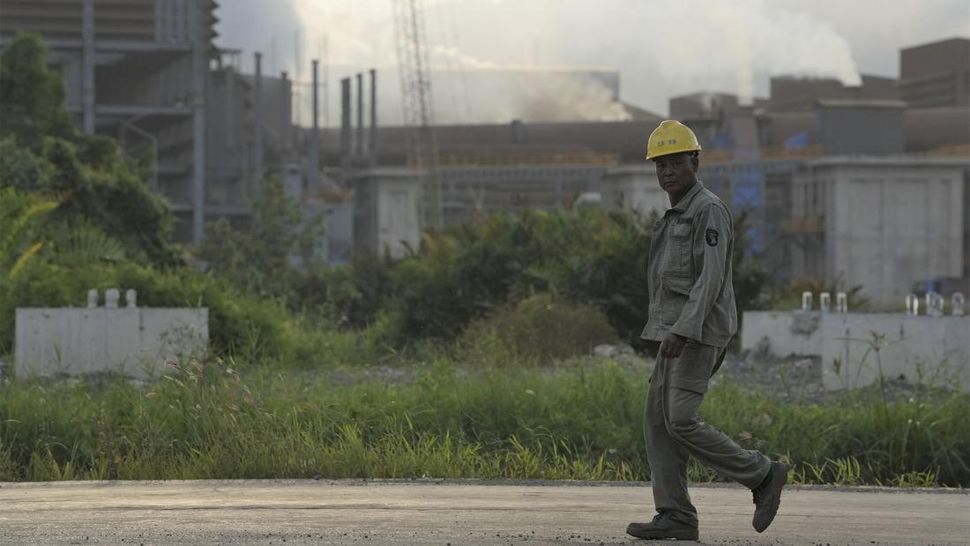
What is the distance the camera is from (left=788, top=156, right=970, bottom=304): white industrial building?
9512cm

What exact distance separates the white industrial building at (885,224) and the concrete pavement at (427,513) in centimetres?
8582

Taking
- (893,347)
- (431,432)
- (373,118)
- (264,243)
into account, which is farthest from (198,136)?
(431,432)

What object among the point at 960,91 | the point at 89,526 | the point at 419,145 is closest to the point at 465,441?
the point at 89,526

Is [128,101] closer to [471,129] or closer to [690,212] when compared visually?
[471,129]

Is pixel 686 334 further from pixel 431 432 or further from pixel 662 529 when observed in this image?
pixel 431 432

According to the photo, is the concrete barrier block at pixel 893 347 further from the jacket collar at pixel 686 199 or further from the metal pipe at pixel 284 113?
the metal pipe at pixel 284 113

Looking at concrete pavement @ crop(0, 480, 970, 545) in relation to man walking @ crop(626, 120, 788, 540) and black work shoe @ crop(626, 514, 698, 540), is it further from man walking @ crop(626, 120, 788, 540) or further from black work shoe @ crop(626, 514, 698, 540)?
man walking @ crop(626, 120, 788, 540)

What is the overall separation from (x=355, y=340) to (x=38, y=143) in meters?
19.7

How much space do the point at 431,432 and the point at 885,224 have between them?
85.5 meters

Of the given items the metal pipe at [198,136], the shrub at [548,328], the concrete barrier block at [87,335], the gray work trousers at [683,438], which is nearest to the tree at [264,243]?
the shrub at [548,328]

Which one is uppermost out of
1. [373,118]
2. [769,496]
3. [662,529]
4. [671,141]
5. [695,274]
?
[373,118]

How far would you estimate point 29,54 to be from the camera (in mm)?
49312

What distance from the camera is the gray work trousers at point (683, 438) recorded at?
7859mm

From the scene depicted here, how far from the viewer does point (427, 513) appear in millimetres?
8977
